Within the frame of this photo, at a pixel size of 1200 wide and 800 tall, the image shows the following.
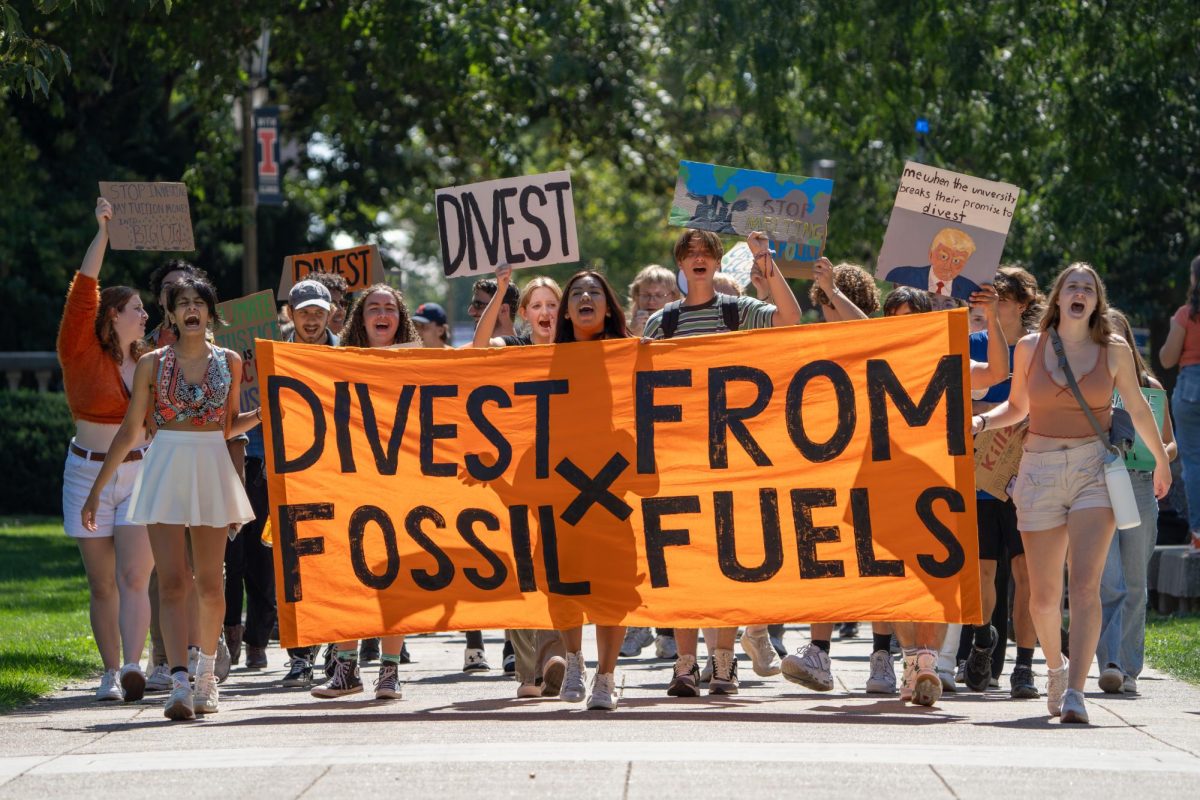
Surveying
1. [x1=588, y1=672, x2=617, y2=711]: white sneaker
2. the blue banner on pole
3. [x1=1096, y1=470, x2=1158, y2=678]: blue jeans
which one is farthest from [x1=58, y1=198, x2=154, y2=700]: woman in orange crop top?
the blue banner on pole

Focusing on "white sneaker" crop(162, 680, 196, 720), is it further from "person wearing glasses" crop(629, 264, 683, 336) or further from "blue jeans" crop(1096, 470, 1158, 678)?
"blue jeans" crop(1096, 470, 1158, 678)

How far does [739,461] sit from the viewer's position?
9.22 metres

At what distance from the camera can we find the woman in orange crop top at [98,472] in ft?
32.1

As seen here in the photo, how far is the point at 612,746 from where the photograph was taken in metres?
7.43

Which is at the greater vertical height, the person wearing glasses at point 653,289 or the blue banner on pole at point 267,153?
the blue banner on pole at point 267,153

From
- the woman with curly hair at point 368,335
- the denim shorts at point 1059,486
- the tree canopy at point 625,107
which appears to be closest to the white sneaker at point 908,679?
the denim shorts at point 1059,486

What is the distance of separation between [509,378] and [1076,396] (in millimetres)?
2507

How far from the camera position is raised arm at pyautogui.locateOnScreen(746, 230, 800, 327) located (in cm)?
945

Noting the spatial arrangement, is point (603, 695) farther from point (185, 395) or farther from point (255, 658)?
point (255, 658)

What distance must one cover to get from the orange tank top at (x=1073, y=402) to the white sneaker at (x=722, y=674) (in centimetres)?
188

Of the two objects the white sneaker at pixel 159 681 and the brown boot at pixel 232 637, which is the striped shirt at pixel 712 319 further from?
the brown boot at pixel 232 637

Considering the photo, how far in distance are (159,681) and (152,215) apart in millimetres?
2319

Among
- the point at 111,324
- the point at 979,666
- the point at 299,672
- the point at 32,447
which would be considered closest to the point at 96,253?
the point at 111,324

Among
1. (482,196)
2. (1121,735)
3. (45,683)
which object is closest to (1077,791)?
(1121,735)
